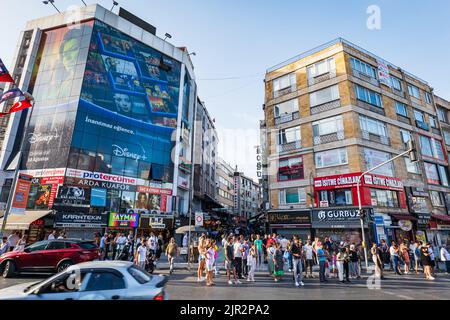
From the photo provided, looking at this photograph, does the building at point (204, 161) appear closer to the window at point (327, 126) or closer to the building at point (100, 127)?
the building at point (100, 127)

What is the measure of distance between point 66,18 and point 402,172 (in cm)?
4294

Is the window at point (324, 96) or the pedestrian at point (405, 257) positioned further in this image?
the window at point (324, 96)

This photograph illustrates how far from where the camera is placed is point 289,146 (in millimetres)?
26203

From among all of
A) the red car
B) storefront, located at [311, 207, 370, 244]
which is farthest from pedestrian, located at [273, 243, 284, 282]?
storefront, located at [311, 207, 370, 244]

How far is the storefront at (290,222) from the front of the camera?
22.8m

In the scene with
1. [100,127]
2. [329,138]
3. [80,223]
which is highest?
[100,127]

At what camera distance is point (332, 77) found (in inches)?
970

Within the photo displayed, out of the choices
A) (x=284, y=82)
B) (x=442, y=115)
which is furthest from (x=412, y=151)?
(x=442, y=115)

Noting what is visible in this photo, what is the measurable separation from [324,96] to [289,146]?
6.10 metres

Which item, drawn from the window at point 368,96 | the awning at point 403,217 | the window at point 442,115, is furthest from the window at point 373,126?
the window at point 442,115

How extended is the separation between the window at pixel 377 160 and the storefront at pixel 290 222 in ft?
23.2

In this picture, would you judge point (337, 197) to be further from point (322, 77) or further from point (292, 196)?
point (322, 77)

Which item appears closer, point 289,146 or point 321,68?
point 321,68

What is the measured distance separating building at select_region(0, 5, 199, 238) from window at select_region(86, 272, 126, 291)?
20293mm
